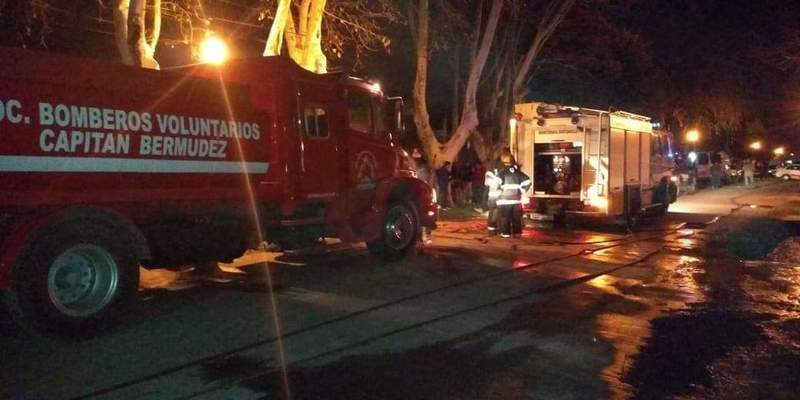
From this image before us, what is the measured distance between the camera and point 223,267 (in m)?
10.9

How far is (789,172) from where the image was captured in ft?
171

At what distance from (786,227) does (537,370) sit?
1386 centimetres

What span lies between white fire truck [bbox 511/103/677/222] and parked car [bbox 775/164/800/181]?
38837 mm

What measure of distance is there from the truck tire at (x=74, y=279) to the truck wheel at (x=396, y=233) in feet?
15.8

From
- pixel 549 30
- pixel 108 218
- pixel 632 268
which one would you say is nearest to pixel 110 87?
pixel 108 218

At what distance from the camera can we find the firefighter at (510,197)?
574 inches

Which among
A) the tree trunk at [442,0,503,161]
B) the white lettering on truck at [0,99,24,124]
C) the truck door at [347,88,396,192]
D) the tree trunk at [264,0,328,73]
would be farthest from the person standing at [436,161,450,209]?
the white lettering on truck at [0,99,24,124]

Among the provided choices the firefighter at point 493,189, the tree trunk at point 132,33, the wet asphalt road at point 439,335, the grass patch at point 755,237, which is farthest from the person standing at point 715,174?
the tree trunk at point 132,33

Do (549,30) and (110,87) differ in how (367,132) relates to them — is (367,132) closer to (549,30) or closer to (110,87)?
(110,87)

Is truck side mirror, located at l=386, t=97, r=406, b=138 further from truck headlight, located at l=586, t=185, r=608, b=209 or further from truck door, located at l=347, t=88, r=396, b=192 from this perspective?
truck headlight, located at l=586, t=185, r=608, b=209

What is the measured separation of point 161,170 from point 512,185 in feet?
27.3

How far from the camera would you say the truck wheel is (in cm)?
1176

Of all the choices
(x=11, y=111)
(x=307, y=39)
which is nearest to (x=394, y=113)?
(x=307, y=39)

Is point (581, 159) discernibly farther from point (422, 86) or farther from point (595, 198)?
point (422, 86)
